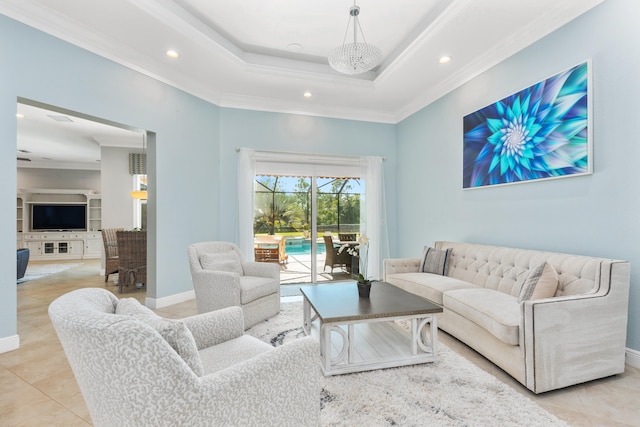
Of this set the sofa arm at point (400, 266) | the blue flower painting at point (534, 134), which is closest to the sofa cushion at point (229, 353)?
the sofa arm at point (400, 266)

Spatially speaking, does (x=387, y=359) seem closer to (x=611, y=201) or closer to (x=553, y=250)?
(x=553, y=250)

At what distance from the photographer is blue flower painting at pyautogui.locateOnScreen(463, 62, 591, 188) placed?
8.35ft

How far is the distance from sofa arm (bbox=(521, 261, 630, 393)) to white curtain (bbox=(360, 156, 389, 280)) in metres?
3.24

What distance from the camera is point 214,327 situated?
1.68 m

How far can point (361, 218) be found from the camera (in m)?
5.32

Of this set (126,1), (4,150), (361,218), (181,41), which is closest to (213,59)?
(181,41)

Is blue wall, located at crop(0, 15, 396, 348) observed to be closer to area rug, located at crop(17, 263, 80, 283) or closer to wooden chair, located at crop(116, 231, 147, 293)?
wooden chair, located at crop(116, 231, 147, 293)

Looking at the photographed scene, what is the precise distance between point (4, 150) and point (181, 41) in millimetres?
1895

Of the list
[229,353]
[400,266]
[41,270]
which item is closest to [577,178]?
[400,266]

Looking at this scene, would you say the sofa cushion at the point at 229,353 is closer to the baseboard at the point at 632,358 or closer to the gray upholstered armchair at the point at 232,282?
the gray upholstered armchair at the point at 232,282

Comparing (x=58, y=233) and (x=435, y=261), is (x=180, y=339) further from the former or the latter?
(x=58, y=233)

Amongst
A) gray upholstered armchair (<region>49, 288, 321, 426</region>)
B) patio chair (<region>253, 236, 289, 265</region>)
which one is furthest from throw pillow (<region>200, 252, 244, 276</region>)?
gray upholstered armchair (<region>49, 288, 321, 426</region>)

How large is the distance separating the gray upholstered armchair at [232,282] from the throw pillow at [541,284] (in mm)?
2389

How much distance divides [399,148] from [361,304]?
3.65 m
